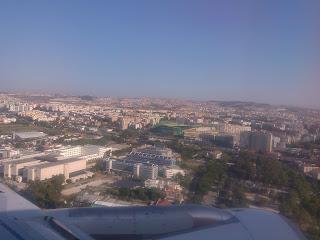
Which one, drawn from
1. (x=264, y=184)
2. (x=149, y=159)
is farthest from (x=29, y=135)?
(x=264, y=184)

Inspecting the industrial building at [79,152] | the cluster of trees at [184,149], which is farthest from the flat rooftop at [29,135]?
the cluster of trees at [184,149]

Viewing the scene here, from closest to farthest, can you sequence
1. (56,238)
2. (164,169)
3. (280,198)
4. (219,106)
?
(56,238) < (280,198) < (164,169) < (219,106)

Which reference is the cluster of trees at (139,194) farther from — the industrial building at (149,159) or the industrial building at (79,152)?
the industrial building at (79,152)

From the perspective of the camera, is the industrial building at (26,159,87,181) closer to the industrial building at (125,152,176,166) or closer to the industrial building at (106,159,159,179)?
the industrial building at (106,159,159,179)

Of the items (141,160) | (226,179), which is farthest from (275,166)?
(141,160)

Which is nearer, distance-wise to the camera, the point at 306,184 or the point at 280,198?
the point at 280,198

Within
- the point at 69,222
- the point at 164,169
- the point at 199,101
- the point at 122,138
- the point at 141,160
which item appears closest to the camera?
the point at 69,222

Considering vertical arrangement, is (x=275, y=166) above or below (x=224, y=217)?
below

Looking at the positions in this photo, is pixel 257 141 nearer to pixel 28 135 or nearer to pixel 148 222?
pixel 148 222

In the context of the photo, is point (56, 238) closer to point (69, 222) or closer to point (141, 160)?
point (69, 222)
